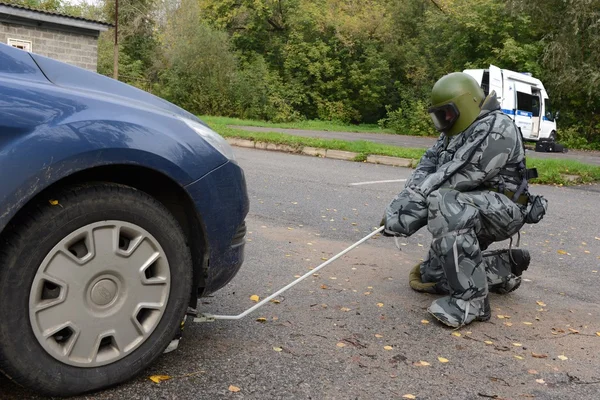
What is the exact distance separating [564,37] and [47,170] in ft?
74.1

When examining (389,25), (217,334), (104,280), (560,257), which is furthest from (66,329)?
(389,25)

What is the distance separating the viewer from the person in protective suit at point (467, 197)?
360 cm

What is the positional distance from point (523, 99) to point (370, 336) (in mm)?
22093

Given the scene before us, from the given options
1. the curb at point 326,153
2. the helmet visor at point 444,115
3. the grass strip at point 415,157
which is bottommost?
the curb at point 326,153

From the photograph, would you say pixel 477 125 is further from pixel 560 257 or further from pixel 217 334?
pixel 560 257

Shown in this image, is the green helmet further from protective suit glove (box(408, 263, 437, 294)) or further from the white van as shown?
the white van

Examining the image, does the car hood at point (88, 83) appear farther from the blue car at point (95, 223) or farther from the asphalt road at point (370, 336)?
the asphalt road at point (370, 336)

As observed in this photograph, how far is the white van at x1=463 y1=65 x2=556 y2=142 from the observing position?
22.3m

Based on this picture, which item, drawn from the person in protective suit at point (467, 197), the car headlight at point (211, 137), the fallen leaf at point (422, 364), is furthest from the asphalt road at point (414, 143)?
the car headlight at point (211, 137)

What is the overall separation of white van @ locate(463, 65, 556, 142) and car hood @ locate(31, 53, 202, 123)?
20.4 meters

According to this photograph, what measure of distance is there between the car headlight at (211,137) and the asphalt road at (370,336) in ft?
3.07

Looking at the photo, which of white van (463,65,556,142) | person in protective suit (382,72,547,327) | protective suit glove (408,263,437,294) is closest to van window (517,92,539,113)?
white van (463,65,556,142)

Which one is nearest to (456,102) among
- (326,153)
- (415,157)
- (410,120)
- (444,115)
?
(444,115)

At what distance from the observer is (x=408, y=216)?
3.67m
